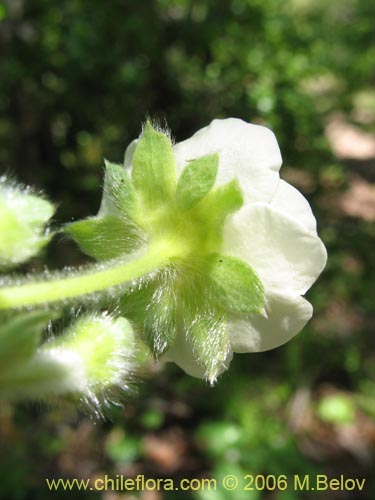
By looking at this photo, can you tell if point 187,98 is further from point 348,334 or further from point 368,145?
point 368,145

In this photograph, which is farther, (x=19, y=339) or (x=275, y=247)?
(x=275, y=247)

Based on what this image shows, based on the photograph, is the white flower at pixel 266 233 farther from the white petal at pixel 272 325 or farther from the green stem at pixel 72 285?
the green stem at pixel 72 285

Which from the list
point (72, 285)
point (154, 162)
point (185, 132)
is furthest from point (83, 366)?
point (185, 132)

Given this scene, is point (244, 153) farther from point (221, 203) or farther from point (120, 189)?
point (120, 189)

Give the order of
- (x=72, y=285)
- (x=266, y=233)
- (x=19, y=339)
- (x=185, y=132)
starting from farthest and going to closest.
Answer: (x=185, y=132)
(x=266, y=233)
(x=72, y=285)
(x=19, y=339)

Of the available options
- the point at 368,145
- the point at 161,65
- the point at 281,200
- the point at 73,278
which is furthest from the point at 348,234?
the point at 368,145

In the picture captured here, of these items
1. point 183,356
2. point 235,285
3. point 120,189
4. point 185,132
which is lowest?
point 185,132
